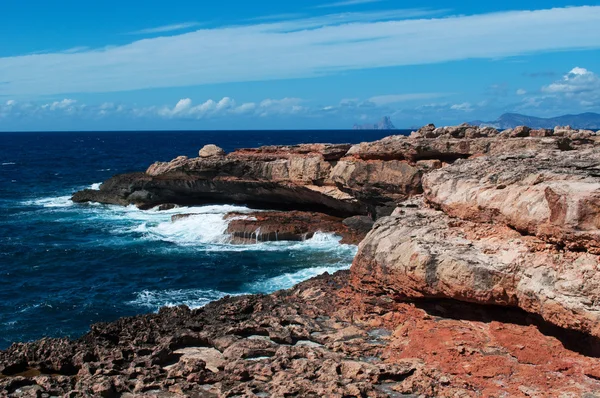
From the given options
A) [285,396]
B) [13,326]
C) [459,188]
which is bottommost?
[13,326]

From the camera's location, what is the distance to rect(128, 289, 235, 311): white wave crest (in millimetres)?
27891

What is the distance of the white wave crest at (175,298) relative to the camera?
2789 cm

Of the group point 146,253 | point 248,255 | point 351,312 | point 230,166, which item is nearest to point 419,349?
point 351,312

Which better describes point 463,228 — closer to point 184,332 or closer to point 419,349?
point 419,349

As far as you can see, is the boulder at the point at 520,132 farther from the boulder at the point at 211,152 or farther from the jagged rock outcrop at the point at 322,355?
the boulder at the point at 211,152

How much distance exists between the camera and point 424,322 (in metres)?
15.0

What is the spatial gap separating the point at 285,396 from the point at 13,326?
17785 mm

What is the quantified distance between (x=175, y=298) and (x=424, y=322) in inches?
654

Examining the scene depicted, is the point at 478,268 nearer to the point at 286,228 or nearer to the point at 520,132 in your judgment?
the point at 520,132

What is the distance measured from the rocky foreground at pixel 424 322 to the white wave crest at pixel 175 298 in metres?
7.80

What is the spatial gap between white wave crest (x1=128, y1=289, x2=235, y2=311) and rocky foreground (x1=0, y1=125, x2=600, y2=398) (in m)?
7.80

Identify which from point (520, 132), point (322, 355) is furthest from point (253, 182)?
point (322, 355)

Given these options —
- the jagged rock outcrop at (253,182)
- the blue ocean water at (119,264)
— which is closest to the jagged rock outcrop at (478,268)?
the blue ocean water at (119,264)

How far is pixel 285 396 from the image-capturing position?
12430 millimetres
